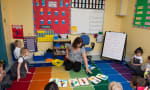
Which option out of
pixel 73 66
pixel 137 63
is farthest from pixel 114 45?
pixel 73 66

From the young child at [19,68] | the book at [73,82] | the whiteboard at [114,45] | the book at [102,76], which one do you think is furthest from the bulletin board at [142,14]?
the young child at [19,68]

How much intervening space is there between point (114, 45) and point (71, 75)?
5.82 feet

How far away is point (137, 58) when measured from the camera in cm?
320

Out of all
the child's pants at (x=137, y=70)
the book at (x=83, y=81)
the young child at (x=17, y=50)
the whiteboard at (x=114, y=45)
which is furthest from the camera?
the whiteboard at (x=114, y=45)

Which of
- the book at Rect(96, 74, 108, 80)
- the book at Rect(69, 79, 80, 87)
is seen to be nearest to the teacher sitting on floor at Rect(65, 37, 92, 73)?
the book at Rect(96, 74, 108, 80)

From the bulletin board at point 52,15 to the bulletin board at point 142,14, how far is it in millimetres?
2035

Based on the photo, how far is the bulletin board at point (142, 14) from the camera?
3.23 m

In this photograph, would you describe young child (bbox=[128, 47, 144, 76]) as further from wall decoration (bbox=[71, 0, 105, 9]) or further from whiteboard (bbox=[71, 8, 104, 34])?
wall decoration (bbox=[71, 0, 105, 9])

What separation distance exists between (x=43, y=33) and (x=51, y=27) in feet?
1.06

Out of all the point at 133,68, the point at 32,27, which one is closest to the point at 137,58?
the point at 133,68

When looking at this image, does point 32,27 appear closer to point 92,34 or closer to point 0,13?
point 0,13

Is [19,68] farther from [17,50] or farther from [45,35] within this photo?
[45,35]

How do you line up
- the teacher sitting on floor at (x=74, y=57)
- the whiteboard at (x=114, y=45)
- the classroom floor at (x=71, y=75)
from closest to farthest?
1. the classroom floor at (x=71, y=75)
2. the teacher sitting on floor at (x=74, y=57)
3. the whiteboard at (x=114, y=45)

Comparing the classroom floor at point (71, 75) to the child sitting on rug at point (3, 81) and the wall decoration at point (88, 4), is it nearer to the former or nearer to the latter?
the child sitting on rug at point (3, 81)
